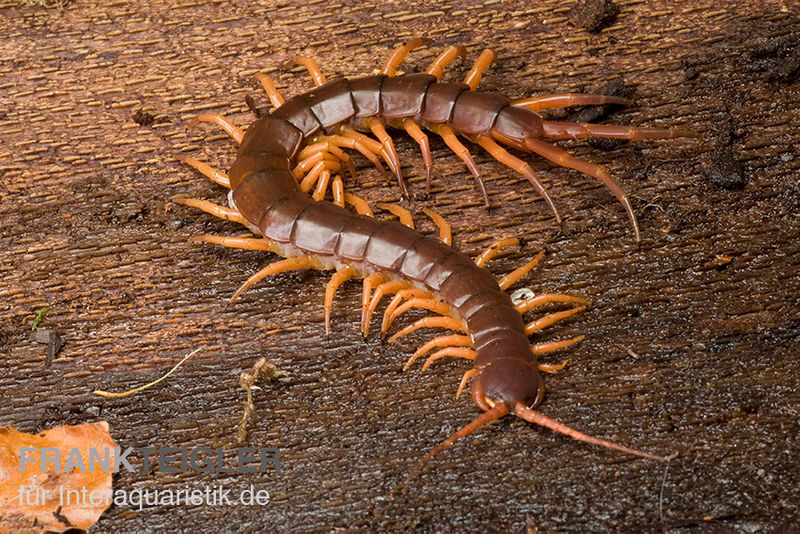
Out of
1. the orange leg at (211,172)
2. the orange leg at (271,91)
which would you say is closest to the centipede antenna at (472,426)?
the orange leg at (211,172)

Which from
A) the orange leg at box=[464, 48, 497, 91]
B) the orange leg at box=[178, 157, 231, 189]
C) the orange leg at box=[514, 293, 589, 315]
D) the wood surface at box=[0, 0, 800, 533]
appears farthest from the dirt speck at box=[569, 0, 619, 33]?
the orange leg at box=[178, 157, 231, 189]

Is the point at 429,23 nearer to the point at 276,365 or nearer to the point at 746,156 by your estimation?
the point at 746,156

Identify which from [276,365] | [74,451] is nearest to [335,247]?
[276,365]

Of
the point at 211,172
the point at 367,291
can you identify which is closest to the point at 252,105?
the point at 211,172

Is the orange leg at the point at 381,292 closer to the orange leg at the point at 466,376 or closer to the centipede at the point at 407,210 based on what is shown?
the centipede at the point at 407,210

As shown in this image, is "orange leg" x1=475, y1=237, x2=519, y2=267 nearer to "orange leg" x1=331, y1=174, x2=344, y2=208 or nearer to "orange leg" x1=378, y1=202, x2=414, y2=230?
"orange leg" x1=378, y1=202, x2=414, y2=230

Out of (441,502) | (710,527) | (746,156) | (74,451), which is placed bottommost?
(710,527)
